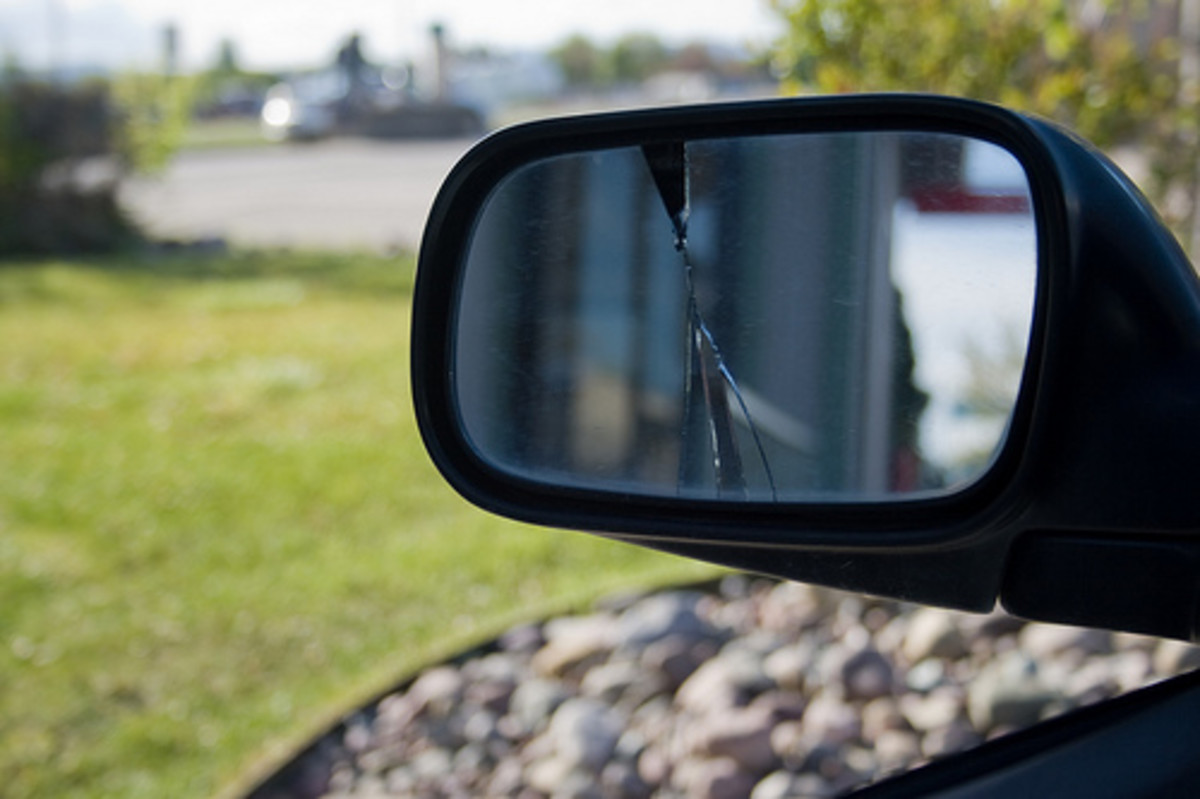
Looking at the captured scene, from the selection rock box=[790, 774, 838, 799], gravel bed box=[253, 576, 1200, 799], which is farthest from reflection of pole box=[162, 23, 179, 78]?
rock box=[790, 774, 838, 799]

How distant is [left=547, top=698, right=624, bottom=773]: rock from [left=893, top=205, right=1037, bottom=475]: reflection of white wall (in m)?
2.05

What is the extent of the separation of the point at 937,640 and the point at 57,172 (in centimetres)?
1256

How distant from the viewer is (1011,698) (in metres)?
3.10

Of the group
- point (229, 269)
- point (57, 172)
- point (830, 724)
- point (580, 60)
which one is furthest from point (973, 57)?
point (580, 60)

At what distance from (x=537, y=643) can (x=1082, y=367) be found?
3.02 metres

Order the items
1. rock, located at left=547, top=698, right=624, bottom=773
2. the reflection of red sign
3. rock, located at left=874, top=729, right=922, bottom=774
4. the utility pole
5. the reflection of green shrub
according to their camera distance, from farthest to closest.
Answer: the reflection of green shrub < the utility pole < rock, located at left=547, top=698, right=624, bottom=773 < rock, located at left=874, top=729, right=922, bottom=774 < the reflection of red sign

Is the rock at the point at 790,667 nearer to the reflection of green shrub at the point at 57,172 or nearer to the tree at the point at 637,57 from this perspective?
the reflection of green shrub at the point at 57,172

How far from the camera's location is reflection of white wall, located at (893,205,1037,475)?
1.20 metres

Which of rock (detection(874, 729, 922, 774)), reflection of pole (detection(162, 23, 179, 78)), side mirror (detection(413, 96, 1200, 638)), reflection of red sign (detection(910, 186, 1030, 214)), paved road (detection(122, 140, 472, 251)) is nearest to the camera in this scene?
side mirror (detection(413, 96, 1200, 638))

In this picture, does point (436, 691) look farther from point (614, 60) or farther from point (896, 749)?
point (614, 60)

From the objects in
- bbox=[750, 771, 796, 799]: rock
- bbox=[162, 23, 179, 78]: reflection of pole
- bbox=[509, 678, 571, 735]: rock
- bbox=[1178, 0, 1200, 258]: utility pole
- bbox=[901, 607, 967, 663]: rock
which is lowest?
bbox=[509, 678, 571, 735]: rock

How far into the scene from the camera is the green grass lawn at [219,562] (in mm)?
3623

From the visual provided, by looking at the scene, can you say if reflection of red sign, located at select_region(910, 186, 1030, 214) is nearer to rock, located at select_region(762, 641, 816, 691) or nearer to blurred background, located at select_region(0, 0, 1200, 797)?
blurred background, located at select_region(0, 0, 1200, 797)

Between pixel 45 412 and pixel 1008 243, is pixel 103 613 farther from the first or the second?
pixel 1008 243
